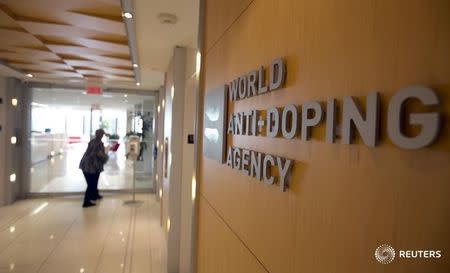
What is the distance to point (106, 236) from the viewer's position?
554 cm

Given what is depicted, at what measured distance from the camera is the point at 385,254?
0.61 metres

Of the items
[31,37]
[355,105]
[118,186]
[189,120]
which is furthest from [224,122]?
[118,186]

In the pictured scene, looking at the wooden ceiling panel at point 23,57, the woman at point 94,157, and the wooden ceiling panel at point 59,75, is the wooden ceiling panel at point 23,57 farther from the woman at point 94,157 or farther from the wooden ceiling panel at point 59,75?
the woman at point 94,157

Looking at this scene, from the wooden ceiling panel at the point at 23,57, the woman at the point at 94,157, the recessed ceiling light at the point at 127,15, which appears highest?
the wooden ceiling panel at the point at 23,57

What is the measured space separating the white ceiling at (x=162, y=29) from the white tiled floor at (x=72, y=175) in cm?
501

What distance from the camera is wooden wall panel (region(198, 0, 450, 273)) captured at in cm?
54

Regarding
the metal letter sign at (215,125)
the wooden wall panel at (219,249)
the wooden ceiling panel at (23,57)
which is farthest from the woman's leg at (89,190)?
the metal letter sign at (215,125)

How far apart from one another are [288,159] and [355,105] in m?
0.36

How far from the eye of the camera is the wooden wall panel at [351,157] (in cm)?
54

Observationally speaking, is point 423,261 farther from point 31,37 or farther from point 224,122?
point 31,37

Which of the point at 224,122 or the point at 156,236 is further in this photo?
the point at 156,236

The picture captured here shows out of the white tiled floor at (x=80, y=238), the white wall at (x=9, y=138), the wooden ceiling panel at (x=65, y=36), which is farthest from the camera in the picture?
the white wall at (x=9, y=138)

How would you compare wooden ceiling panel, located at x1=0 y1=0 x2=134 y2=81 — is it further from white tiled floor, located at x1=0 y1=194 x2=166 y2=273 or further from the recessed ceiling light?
white tiled floor, located at x1=0 y1=194 x2=166 y2=273

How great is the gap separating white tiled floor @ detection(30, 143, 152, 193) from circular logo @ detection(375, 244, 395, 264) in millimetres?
9321
